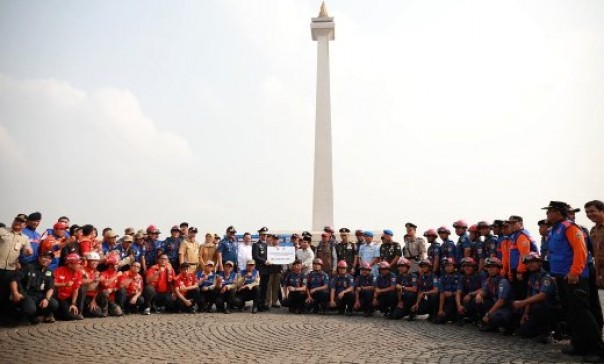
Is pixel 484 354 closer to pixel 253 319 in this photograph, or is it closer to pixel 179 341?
pixel 179 341

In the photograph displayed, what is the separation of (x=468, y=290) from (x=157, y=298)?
23.1 ft

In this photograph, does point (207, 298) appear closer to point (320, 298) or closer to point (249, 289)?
point (249, 289)

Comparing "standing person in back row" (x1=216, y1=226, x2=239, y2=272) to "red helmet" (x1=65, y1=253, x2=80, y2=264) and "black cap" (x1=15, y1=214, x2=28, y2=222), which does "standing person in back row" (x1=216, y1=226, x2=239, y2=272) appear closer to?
"red helmet" (x1=65, y1=253, x2=80, y2=264)

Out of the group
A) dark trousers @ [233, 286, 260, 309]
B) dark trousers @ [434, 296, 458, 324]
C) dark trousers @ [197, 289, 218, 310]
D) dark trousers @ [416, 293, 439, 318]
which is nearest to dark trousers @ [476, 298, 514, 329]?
dark trousers @ [434, 296, 458, 324]

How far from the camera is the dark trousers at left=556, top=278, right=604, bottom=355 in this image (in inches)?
222

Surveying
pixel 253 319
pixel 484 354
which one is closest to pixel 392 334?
pixel 484 354

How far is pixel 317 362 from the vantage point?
542 cm

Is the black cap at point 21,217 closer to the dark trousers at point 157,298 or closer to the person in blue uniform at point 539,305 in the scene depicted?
the dark trousers at point 157,298

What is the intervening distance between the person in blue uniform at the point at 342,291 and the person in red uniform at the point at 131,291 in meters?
4.51

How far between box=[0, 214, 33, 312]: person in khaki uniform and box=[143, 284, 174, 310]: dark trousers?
279cm

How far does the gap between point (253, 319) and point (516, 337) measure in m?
5.09

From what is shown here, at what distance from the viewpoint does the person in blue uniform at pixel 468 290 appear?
29.3 feet

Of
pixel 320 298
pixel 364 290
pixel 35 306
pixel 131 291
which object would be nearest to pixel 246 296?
pixel 320 298

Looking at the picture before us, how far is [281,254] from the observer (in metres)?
12.0
